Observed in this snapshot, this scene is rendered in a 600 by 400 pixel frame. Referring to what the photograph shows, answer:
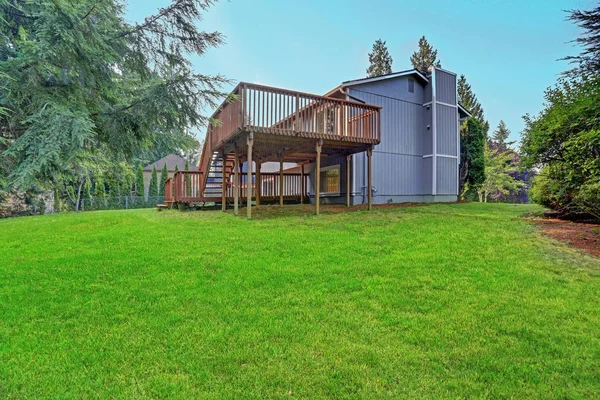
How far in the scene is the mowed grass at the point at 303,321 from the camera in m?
2.02

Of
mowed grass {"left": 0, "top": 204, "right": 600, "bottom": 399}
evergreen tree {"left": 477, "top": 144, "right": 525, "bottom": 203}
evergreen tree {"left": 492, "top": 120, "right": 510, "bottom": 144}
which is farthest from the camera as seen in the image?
evergreen tree {"left": 492, "top": 120, "right": 510, "bottom": 144}

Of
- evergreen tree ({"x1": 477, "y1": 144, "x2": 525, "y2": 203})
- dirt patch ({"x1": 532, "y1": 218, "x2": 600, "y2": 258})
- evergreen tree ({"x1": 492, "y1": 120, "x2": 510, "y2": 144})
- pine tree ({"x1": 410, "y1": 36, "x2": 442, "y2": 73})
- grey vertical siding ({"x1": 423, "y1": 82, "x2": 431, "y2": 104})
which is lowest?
dirt patch ({"x1": 532, "y1": 218, "x2": 600, "y2": 258})

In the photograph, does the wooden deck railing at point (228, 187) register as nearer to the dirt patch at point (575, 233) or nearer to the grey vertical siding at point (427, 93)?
the grey vertical siding at point (427, 93)

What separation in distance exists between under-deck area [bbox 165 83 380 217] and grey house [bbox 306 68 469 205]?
1.46 meters

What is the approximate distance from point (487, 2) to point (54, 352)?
15.9 m

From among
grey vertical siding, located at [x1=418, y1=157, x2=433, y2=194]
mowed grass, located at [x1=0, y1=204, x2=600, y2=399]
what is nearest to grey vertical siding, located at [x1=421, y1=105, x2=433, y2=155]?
grey vertical siding, located at [x1=418, y1=157, x2=433, y2=194]

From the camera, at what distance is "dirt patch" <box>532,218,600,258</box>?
16.3 ft

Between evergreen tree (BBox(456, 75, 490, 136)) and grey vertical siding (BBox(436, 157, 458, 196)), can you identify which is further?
evergreen tree (BBox(456, 75, 490, 136))

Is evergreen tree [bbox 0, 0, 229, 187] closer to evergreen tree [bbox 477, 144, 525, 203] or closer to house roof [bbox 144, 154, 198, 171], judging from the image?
house roof [bbox 144, 154, 198, 171]

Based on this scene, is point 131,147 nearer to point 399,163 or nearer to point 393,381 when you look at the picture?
point 393,381

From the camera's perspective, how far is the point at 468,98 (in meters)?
30.5

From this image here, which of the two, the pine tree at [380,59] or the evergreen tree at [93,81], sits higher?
the pine tree at [380,59]

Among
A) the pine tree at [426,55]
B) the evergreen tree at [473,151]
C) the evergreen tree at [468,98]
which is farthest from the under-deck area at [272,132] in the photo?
the evergreen tree at [468,98]

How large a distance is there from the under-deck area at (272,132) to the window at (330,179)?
96 cm
